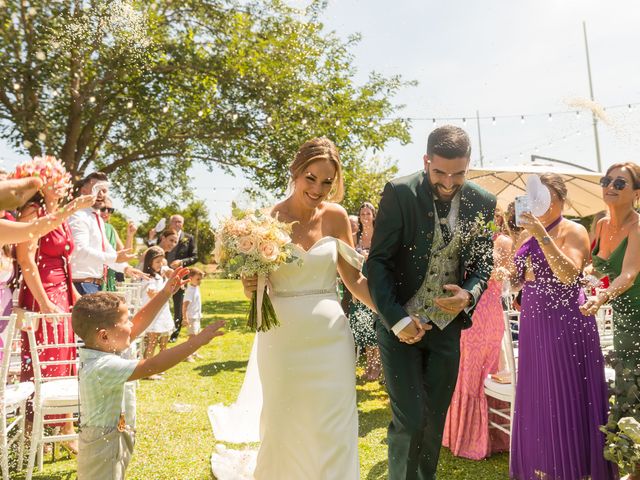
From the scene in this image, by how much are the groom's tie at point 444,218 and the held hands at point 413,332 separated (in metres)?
0.53

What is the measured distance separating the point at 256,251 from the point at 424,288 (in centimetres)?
104

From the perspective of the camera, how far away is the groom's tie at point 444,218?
129 inches

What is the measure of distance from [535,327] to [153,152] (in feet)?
40.3

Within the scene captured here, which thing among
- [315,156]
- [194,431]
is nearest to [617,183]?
[315,156]

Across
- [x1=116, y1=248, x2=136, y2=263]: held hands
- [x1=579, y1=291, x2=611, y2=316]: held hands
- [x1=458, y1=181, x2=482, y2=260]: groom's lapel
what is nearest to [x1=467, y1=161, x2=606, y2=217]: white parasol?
[x1=579, y1=291, x2=611, y2=316]: held hands

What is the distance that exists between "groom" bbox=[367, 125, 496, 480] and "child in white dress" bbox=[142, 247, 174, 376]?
610 cm

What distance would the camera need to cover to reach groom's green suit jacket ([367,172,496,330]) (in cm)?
320

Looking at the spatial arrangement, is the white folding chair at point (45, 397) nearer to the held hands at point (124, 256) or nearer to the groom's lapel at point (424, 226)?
the held hands at point (124, 256)

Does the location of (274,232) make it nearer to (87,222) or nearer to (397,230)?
(397,230)

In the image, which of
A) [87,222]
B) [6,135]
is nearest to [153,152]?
[6,135]

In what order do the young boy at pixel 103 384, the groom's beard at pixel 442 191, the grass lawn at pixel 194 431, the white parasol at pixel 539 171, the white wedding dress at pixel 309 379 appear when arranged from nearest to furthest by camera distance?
the young boy at pixel 103 384
the groom's beard at pixel 442 191
the white wedding dress at pixel 309 379
the grass lawn at pixel 194 431
the white parasol at pixel 539 171

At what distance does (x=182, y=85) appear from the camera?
43.8 feet

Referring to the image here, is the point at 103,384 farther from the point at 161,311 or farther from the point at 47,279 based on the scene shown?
the point at 161,311

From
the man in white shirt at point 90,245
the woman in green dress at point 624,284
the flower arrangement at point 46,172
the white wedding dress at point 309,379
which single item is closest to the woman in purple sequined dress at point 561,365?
the woman in green dress at point 624,284
